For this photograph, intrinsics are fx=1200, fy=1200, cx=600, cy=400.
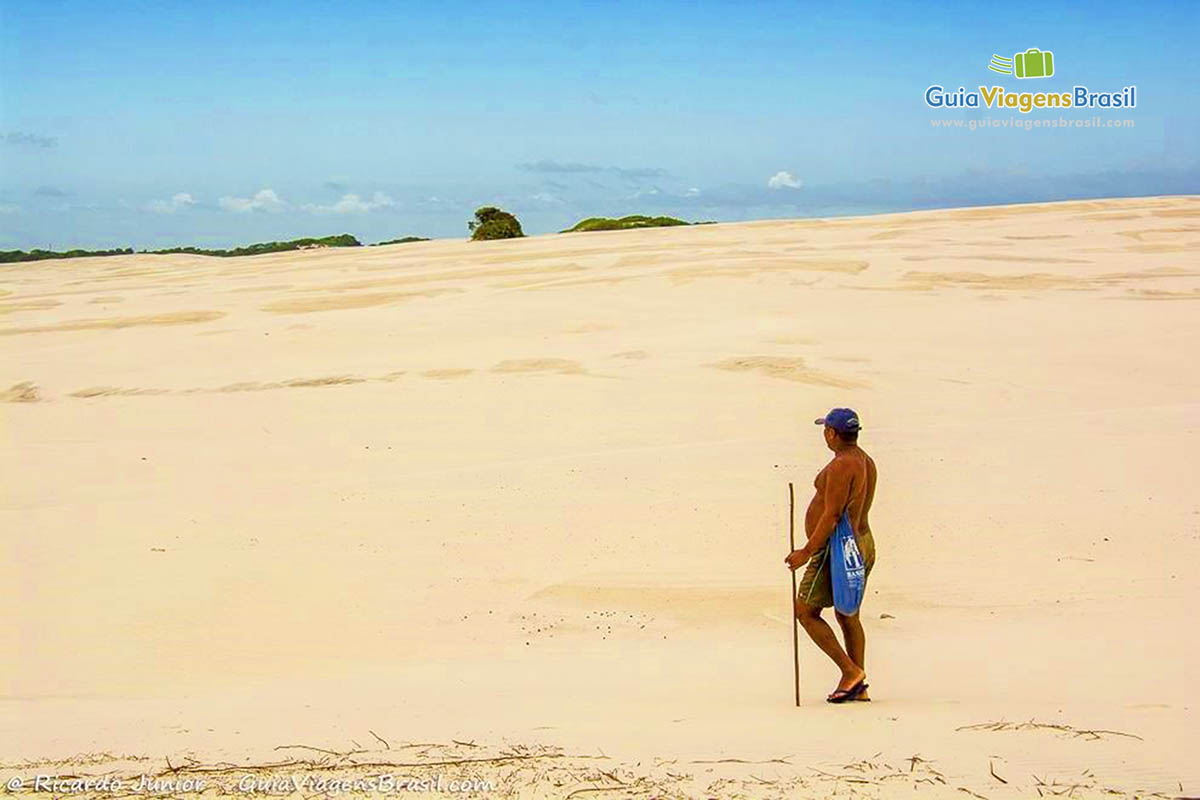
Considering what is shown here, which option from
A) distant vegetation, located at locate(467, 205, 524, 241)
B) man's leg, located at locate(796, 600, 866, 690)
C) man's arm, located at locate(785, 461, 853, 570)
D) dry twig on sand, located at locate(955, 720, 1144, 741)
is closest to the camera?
dry twig on sand, located at locate(955, 720, 1144, 741)

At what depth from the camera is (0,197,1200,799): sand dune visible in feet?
16.8

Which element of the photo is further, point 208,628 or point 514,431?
point 514,431

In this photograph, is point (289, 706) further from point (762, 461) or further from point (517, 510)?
point (762, 461)

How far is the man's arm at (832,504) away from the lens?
5426 millimetres

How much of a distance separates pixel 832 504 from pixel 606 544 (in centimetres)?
350

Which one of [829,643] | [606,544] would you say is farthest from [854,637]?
[606,544]

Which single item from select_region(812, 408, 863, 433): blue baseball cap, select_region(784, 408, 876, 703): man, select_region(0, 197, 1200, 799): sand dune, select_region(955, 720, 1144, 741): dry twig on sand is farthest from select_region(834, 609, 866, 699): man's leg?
select_region(812, 408, 863, 433): blue baseball cap

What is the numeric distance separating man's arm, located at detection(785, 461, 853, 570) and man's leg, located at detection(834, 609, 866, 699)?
0.41 metres

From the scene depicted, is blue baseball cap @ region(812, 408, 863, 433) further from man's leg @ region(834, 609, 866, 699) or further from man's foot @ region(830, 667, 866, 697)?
man's foot @ region(830, 667, 866, 697)

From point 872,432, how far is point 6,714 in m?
8.16

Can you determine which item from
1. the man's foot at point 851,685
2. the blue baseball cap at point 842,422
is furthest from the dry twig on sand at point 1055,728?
the blue baseball cap at point 842,422

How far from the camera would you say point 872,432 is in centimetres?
1174

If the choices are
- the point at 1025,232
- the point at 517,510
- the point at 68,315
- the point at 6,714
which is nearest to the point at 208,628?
the point at 6,714

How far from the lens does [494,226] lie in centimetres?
4212
